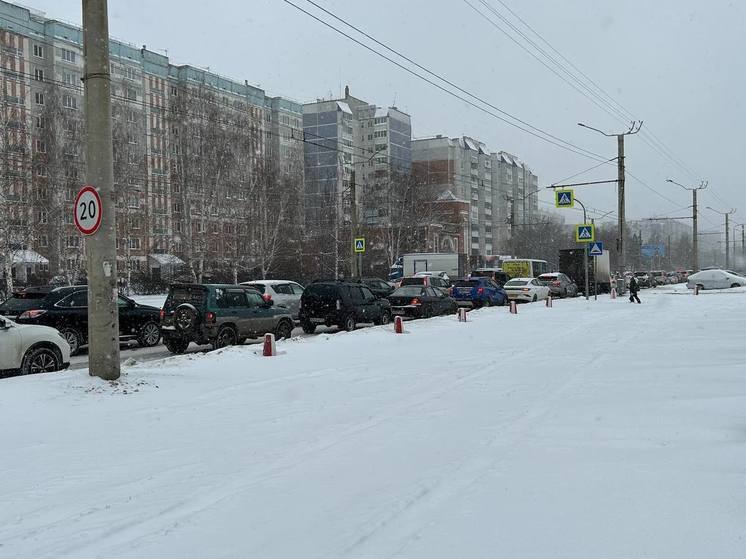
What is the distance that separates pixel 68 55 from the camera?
221ft

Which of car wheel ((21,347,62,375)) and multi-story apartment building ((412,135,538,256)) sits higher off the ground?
multi-story apartment building ((412,135,538,256))

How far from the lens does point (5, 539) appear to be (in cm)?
409

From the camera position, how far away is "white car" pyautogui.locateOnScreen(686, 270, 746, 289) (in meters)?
44.0

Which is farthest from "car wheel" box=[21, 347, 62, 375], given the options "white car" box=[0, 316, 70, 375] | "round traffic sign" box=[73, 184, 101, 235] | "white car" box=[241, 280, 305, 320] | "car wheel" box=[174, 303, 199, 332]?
"white car" box=[241, 280, 305, 320]

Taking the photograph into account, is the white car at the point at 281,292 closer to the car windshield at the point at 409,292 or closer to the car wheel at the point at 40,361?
the car windshield at the point at 409,292

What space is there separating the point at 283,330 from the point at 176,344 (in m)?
2.94

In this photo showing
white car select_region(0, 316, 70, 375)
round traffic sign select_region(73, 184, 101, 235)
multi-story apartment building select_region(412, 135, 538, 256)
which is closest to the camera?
round traffic sign select_region(73, 184, 101, 235)

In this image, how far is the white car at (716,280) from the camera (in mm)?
44000

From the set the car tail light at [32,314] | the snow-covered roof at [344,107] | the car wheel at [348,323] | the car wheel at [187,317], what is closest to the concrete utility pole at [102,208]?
the car wheel at [187,317]

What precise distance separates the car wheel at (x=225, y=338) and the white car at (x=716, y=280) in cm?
3725

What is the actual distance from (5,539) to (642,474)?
457cm

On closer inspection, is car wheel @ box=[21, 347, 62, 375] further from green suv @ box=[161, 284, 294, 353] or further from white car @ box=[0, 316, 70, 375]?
green suv @ box=[161, 284, 294, 353]

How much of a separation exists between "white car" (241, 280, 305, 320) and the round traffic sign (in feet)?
42.4

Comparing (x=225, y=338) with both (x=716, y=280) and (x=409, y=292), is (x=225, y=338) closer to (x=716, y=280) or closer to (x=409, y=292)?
(x=409, y=292)
